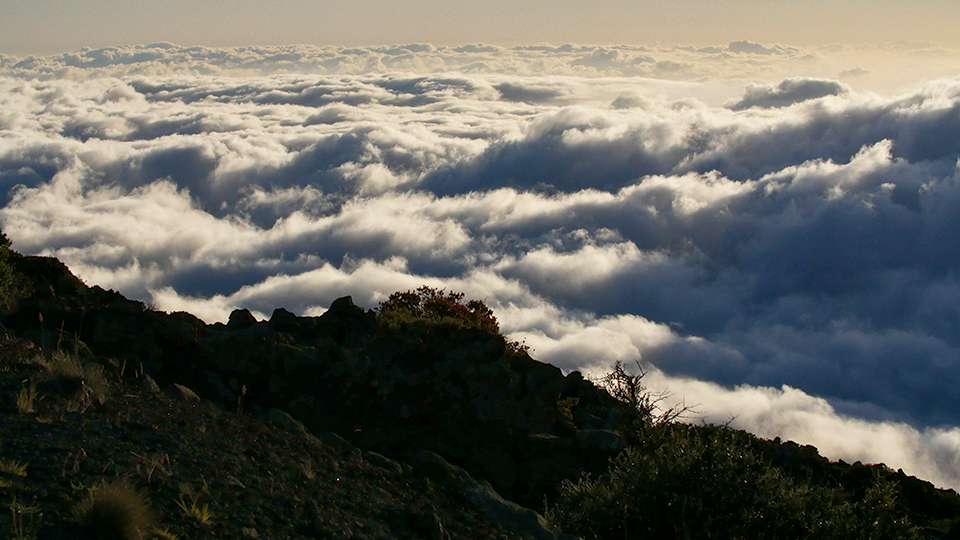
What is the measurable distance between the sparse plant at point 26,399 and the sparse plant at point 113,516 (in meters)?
2.53

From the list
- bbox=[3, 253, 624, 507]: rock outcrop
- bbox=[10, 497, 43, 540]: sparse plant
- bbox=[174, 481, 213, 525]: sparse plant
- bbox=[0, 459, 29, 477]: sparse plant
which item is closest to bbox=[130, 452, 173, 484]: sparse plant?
bbox=[174, 481, 213, 525]: sparse plant

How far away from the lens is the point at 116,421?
755 cm

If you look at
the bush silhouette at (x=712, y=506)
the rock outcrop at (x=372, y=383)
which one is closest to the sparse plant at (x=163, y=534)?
the bush silhouette at (x=712, y=506)

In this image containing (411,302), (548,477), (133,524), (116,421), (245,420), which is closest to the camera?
(133,524)

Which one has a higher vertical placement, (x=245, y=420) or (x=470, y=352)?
(x=470, y=352)

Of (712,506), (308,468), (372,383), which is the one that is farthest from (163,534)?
(372,383)

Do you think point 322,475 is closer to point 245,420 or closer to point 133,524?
point 245,420

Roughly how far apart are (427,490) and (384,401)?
516cm

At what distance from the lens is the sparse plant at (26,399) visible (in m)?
7.13

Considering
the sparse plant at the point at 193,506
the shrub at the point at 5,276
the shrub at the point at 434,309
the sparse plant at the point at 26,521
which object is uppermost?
the shrub at the point at 434,309

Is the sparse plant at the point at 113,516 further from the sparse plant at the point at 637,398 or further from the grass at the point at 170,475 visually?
the sparse plant at the point at 637,398

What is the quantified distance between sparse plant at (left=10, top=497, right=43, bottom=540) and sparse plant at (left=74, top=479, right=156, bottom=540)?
0.88ft

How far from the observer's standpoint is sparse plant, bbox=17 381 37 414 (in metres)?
7.13

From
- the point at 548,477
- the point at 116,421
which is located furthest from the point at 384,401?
the point at 116,421
